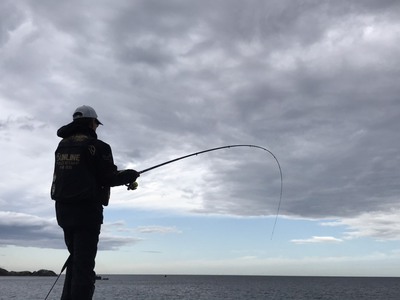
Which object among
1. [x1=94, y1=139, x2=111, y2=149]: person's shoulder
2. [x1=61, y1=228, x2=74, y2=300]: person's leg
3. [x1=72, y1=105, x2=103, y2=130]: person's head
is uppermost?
[x1=72, y1=105, x2=103, y2=130]: person's head

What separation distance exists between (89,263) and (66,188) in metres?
0.80

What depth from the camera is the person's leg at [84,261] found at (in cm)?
461

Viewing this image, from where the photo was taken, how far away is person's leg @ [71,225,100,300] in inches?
182

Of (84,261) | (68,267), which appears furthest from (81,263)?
(68,267)

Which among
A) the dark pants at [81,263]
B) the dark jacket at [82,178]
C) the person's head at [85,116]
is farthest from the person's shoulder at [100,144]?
the dark pants at [81,263]

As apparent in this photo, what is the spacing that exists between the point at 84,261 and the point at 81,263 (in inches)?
1.4

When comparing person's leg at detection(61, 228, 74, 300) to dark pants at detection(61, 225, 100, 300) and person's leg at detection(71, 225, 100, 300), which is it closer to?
dark pants at detection(61, 225, 100, 300)

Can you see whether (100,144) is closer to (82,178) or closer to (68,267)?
(82,178)

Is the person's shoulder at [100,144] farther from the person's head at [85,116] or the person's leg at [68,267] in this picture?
the person's leg at [68,267]

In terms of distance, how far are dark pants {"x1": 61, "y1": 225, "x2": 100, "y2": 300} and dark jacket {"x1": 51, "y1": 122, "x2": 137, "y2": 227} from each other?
0.39 ft

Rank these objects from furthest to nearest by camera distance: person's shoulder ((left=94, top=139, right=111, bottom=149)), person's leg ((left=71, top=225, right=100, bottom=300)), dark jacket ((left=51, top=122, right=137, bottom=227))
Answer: person's shoulder ((left=94, top=139, right=111, bottom=149))
dark jacket ((left=51, top=122, right=137, bottom=227))
person's leg ((left=71, top=225, right=100, bottom=300))

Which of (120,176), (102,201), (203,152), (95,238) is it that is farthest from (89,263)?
(203,152)

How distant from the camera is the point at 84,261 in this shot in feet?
15.3

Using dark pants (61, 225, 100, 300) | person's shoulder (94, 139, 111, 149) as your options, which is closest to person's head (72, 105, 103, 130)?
person's shoulder (94, 139, 111, 149)
